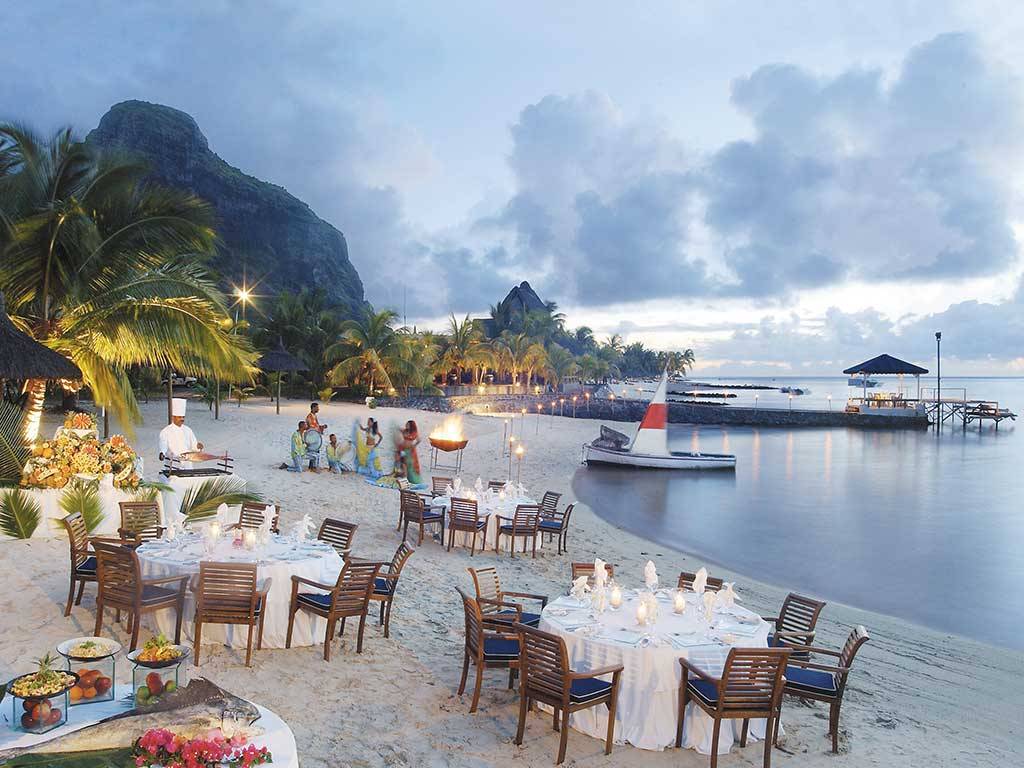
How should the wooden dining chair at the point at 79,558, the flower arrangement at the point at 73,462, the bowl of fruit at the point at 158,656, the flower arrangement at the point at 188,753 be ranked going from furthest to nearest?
the flower arrangement at the point at 73,462 → the wooden dining chair at the point at 79,558 → the bowl of fruit at the point at 158,656 → the flower arrangement at the point at 188,753

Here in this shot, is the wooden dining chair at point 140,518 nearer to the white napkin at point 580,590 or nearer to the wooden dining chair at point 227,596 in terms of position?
the wooden dining chair at point 227,596

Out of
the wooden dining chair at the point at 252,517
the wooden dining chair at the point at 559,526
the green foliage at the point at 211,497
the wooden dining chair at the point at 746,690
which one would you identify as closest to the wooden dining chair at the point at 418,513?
the wooden dining chair at the point at 559,526

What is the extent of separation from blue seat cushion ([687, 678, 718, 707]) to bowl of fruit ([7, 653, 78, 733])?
416cm

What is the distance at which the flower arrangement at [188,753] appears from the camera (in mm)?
3396

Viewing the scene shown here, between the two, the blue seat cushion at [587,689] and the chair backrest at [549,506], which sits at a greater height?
the chair backrest at [549,506]

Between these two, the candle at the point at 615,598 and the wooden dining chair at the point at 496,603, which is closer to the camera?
the candle at the point at 615,598

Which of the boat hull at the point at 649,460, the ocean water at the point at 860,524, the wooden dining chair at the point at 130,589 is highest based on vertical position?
the wooden dining chair at the point at 130,589

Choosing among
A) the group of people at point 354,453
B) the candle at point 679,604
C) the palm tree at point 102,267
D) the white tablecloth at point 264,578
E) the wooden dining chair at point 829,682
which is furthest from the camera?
the group of people at point 354,453

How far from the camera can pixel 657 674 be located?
5570 mm

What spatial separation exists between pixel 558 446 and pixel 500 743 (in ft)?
102

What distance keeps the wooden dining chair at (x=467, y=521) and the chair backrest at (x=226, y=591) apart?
5.98 meters

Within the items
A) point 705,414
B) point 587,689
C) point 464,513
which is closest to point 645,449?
point 464,513

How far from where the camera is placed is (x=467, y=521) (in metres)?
12.6

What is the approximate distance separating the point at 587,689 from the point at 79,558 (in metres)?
5.80
